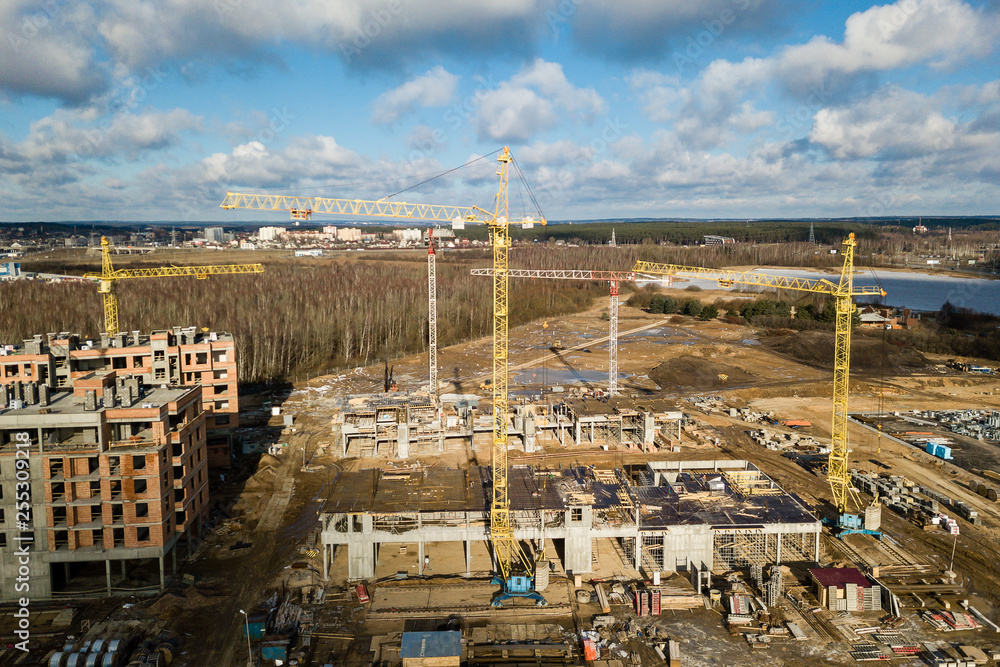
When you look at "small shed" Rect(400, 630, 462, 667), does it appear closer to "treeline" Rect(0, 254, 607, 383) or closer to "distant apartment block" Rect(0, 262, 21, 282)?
"treeline" Rect(0, 254, 607, 383)

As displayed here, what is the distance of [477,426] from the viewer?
3747 centimetres

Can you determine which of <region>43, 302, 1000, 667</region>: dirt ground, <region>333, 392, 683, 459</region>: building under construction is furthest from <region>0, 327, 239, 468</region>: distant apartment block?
<region>333, 392, 683, 459</region>: building under construction

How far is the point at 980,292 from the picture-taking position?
104688 millimetres

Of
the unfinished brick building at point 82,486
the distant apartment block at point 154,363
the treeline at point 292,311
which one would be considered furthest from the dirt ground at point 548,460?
the treeline at point 292,311

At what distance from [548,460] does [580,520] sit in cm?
1172

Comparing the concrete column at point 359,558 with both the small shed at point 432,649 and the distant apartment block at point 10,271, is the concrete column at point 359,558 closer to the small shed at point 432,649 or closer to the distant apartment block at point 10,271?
the small shed at point 432,649

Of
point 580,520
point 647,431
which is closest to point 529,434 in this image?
point 647,431

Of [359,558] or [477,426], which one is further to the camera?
[477,426]

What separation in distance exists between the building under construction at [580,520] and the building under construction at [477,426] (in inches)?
331

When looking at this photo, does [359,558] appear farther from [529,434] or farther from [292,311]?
[292,311]

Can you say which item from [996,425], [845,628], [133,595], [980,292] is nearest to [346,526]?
[133,595]

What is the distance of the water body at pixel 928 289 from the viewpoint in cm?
9475

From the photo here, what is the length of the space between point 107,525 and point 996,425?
49.6 metres

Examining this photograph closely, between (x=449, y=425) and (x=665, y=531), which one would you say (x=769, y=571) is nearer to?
(x=665, y=531)
